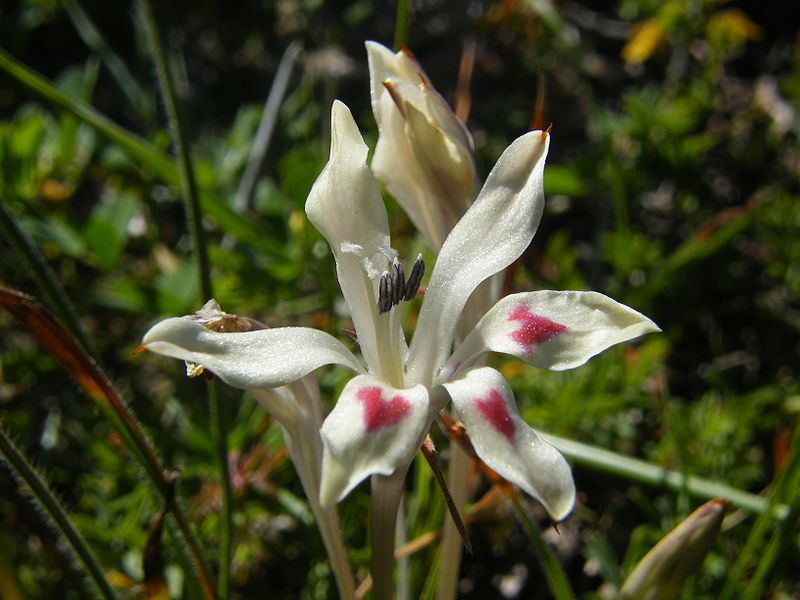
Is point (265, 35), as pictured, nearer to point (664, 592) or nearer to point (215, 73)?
point (215, 73)

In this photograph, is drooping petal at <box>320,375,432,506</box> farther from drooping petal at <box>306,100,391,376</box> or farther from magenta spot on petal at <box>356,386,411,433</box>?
drooping petal at <box>306,100,391,376</box>

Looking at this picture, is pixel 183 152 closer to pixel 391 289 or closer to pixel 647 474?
pixel 391 289

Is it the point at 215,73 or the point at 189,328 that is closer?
the point at 189,328

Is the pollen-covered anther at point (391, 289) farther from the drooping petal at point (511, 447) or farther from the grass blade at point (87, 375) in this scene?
the grass blade at point (87, 375)

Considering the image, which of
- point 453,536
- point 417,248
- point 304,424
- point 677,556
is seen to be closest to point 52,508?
point 304,424

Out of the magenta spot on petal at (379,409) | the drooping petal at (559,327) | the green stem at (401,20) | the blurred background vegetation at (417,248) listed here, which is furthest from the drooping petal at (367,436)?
the green stem at (401,20)

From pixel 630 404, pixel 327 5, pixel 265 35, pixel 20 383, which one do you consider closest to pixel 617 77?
pixel 327 5

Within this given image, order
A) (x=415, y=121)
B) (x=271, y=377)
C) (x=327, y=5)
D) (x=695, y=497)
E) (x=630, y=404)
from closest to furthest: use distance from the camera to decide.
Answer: (x=271, y=377), (x=415, y=121), (x=695, y=497), (x=630, y=404), (x=327, y=5)
